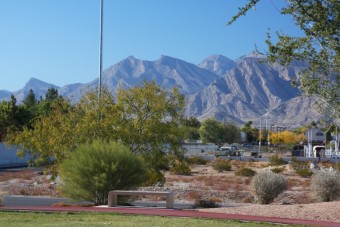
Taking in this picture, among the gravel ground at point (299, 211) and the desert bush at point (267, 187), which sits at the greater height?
the desert bush at point (267, 187)

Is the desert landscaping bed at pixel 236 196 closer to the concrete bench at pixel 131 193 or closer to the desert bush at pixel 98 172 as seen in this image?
the concrete bench at pixel 131 193

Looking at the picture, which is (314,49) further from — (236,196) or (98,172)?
(236,196)

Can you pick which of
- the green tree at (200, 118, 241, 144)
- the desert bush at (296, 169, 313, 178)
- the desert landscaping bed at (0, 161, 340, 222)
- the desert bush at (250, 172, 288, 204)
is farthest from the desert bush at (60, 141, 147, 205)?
the green tree at (200, 118, 241, 144)

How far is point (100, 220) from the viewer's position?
17297mm

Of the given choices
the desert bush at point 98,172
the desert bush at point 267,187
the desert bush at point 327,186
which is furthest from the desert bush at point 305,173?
the desert bush at point 98,172

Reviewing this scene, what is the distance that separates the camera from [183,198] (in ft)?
114

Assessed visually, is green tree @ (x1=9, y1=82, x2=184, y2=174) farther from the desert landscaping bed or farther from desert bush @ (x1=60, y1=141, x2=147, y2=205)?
desert bush @ (x1=60, y1=141, x2=147, y2=205)

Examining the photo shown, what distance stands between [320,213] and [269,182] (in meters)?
8.04

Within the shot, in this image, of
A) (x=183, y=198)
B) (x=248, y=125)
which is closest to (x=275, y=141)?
(x=248, y=125)

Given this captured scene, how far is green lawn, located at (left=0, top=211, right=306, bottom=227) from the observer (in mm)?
16359

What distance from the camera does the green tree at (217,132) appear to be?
487 ft

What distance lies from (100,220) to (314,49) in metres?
7.44

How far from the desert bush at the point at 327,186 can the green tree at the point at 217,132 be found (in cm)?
11937

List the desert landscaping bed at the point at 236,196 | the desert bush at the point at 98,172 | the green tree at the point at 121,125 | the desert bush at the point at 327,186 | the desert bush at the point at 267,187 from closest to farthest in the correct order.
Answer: the desert landscaping bed at the point at 236,196 → the desert bush at the point at 98,172 → the desert bush at the point at 327,186 → the desert bush at the point at 267,187 → the green tree at the point at 121,125
